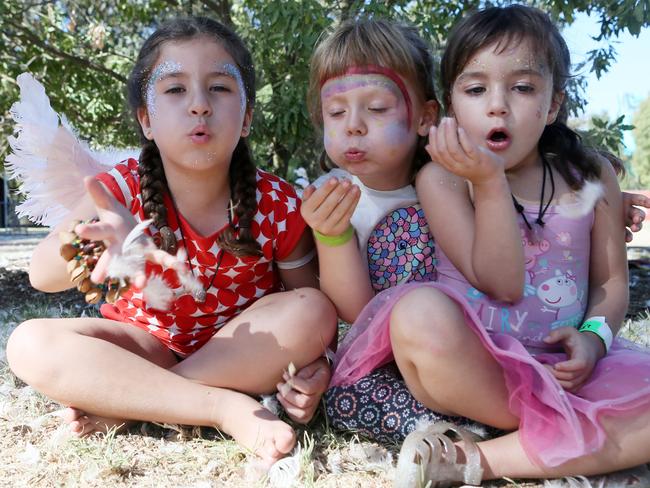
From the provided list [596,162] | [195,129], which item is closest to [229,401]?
[195,129]

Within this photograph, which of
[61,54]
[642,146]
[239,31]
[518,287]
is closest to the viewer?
[518,287]

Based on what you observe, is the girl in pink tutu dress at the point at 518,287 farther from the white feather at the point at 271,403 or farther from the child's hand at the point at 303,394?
the white feather at the point at 271,403

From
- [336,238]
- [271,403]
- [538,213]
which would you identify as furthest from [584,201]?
[271,403]

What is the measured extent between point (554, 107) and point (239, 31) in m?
3.97

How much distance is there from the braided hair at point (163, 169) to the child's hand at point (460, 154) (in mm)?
668

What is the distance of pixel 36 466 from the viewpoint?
5.40 feet

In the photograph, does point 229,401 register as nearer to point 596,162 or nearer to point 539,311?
point 539,311

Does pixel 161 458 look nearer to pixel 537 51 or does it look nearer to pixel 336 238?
pixel 336 238

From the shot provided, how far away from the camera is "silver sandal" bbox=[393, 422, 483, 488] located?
1479 millimetres

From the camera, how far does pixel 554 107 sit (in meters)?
1.97

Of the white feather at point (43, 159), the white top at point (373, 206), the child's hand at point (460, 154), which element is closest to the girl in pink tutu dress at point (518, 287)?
the child's hand at point (460, 154)

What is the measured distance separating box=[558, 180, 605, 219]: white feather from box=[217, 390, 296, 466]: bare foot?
1017mm

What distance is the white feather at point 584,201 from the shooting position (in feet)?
6.23

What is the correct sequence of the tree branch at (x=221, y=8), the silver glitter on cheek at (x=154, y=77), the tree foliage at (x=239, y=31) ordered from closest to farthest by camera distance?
the silver glitter on cheek at (x=154, y=77) < the tree foliage at (x=239, y=31) < the tree branch at (x=221, y=8)
